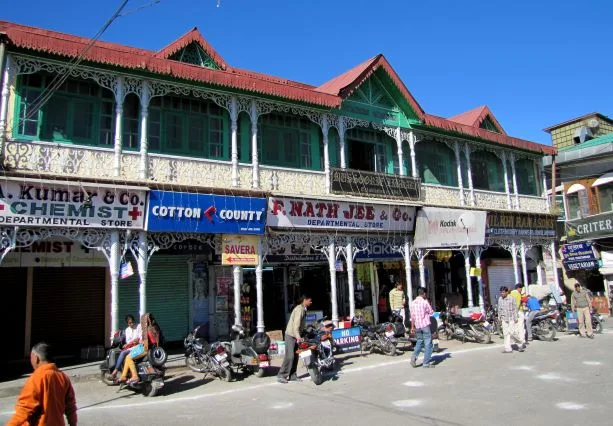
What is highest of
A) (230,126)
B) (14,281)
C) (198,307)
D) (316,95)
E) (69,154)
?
(316,95)

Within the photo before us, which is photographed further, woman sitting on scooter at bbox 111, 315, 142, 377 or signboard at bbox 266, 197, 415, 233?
signboard at bbox 266, 197, 415, 233

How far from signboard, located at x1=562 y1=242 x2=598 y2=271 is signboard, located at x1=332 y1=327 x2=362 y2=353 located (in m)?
15.3

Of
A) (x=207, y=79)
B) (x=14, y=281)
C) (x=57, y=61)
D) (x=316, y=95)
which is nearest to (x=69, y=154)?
(x=57, y=61)

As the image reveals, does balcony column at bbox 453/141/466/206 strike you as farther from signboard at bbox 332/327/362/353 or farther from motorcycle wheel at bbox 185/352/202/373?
motorcycle wheel at bbox 185/352/202/373

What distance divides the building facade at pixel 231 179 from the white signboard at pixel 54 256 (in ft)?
0.45

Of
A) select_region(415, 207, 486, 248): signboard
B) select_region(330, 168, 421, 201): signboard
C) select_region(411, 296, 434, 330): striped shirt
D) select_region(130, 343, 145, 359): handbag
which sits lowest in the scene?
select_region(130, 343, 145, 359): handbag

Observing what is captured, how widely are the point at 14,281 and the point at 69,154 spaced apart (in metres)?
4.44

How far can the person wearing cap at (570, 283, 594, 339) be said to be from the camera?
14.3 m

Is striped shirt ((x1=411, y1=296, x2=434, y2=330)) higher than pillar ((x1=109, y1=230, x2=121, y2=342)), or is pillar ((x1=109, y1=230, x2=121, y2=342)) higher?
pillar ((x1=109, y1=230, x2=121, y2=342))

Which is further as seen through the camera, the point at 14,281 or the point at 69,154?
the point at 14,281

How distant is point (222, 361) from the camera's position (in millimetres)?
9734

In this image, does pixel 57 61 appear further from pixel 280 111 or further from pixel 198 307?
pixel 198 307

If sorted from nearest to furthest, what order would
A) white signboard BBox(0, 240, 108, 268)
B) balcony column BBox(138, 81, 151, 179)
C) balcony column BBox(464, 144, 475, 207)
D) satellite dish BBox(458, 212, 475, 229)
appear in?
1. balcony column BBox(138, 81, 151, 179)
2. white signboard BBox(0, 240, 108, 268)
3. satellite dish BBox(458, 212, 475, 229)
4. balcony column BBox(464, 144, 475, 207)

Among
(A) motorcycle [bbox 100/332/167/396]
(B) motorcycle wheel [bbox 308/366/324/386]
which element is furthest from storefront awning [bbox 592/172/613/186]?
(A) motorcycle [bbox 100/332/167/396]
